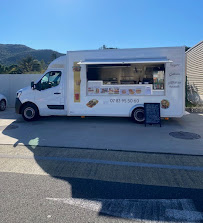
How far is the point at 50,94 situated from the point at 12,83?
6.49 m

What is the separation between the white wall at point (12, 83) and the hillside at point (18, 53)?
58.0 metres

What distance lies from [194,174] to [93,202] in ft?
6.73

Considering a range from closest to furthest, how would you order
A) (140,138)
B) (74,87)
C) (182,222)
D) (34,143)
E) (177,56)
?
(182,222), (34,143), (140,138), (177,56), (74,87)

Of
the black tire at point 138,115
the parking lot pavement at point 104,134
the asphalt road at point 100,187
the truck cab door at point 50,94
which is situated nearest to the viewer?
the asphalt road at point 100,187

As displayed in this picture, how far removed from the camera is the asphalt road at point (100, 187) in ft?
8.92

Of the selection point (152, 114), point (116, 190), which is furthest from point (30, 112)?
point (116, 190)

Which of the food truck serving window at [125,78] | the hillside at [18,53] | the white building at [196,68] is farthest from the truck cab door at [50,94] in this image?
the hillside at [18,53]

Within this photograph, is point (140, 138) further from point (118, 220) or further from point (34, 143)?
point (118, 220)

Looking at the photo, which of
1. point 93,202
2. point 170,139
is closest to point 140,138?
point 170,139

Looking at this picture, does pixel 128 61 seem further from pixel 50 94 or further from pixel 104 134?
pixel 50 94

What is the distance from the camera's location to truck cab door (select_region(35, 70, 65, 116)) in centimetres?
864

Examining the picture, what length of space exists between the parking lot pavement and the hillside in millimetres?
64961

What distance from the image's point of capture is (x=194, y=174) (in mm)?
3846

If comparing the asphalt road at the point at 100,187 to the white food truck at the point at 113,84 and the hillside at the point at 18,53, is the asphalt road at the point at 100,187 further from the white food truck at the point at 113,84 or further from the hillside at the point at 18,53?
the hillside at the point at 18,53
